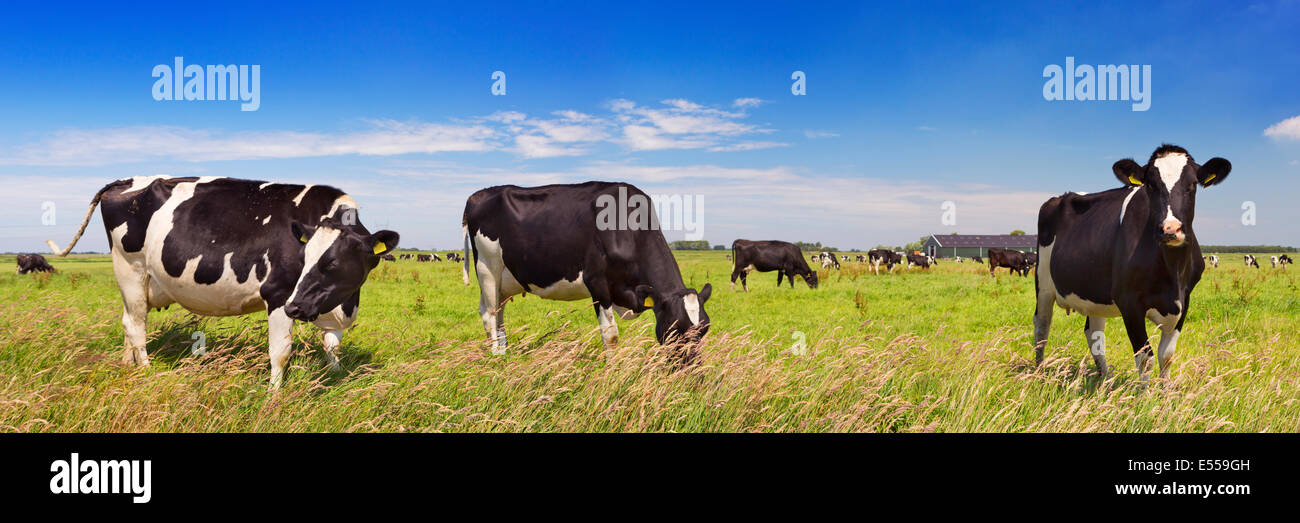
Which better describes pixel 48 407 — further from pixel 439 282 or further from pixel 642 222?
pixel 439 282

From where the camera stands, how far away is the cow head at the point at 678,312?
6.08 meters

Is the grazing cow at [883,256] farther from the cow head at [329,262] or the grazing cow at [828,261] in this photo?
the cow head at [329,262]

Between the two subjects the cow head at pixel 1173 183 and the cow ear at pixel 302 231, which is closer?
the cow head at pixel 1173 183

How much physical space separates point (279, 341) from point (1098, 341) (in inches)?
333

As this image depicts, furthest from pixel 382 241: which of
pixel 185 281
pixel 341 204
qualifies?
pixel 185 281

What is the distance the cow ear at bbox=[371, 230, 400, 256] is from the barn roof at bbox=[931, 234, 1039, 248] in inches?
4371

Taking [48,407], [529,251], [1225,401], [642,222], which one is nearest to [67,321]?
[48,407]

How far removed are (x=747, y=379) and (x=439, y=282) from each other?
18.8 m

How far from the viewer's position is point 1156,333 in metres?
7.72

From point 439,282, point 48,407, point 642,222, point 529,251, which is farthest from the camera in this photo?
point 439,282

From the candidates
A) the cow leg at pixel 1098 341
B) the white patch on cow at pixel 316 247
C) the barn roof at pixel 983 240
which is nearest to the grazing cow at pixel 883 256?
the cow leg at pixel 1098 341

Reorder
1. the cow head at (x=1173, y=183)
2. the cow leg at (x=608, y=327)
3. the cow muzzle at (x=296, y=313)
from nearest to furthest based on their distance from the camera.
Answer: the cow head at (x=1173, y=183), the cow muzzle at (x=296, y=313), the cow leg at (x=608, y=327)

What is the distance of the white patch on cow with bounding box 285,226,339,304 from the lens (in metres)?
5.98

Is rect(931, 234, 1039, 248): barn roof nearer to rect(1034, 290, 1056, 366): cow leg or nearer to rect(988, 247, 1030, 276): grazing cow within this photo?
rect(988, 247, 1030, 276): grazing cow
